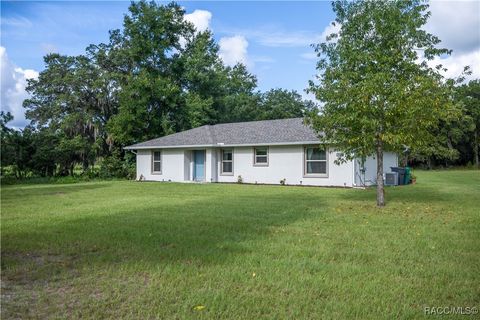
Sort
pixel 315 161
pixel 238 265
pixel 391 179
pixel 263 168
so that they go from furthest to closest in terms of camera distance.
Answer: pixel 263 168 < pixel 391 179 < pixel 315 161 < pixel 238 265

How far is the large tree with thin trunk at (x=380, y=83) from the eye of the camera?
1144 centimetres

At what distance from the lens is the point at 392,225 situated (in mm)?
8695

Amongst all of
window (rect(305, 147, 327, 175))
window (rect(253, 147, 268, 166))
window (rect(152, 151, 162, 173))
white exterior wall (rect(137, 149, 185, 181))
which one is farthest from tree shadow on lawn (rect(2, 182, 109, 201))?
window (rect(305, 147, 327, 175))

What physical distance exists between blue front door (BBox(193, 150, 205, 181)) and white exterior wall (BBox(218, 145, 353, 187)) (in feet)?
4.25

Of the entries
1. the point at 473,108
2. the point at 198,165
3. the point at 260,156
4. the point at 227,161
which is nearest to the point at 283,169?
the point at 260,156

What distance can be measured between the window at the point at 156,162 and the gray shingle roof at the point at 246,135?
0.73 metres

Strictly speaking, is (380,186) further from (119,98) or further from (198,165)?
(119,98)

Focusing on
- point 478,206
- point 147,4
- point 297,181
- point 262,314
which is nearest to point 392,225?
point 478,206

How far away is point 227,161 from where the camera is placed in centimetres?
2442

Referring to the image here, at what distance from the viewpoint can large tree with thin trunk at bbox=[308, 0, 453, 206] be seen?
37.5 feet

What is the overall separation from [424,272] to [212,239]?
3.47 meters

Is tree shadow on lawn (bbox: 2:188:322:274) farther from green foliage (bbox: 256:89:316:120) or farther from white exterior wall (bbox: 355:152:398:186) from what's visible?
green foliage (bbox: 256:89:316:120)

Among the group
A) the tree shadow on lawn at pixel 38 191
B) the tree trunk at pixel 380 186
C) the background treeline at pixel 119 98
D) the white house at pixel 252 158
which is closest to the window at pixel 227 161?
the white house at pixel 252 158

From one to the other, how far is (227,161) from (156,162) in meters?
5.61
